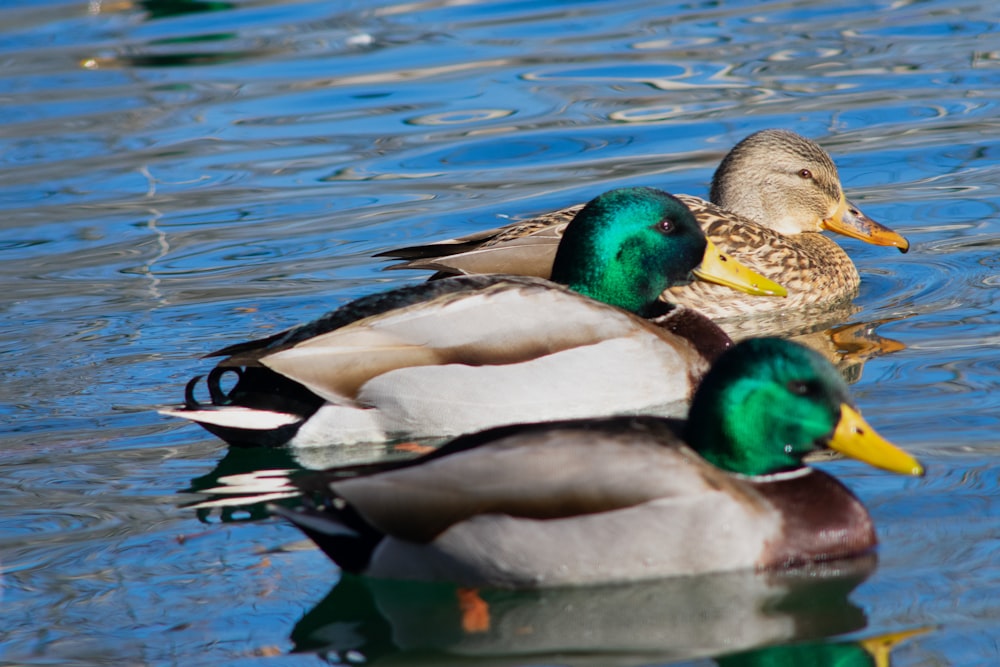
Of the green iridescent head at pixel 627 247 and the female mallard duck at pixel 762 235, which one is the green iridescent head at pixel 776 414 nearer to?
the green iridescent head at pixel 627 247

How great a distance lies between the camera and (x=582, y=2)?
17.7 meters

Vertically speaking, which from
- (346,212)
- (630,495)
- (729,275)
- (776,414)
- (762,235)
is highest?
(776,414)

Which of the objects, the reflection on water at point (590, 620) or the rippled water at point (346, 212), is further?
the rippled water at point (346, 212)

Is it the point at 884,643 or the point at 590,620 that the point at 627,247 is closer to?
the point at 590,620

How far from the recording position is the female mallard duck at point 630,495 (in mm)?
4930

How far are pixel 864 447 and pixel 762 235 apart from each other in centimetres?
388

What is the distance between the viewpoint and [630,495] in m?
4.91

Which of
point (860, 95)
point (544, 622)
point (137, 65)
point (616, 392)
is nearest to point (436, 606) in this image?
point (544, 622)

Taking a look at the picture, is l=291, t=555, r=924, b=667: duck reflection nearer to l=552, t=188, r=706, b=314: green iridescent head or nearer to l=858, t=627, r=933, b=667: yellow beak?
l=858, t=627, r=933, b=667: yellow beak

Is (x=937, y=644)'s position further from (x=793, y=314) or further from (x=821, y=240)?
(x=821, y=240)

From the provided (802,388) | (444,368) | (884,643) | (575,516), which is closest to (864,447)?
(802,388)

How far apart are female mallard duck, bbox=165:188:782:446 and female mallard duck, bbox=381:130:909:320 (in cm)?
128

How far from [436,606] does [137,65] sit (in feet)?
39.7

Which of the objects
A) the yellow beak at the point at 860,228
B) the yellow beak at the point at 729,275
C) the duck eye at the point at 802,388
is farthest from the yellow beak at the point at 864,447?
the yellow beak at the point at 860,228
